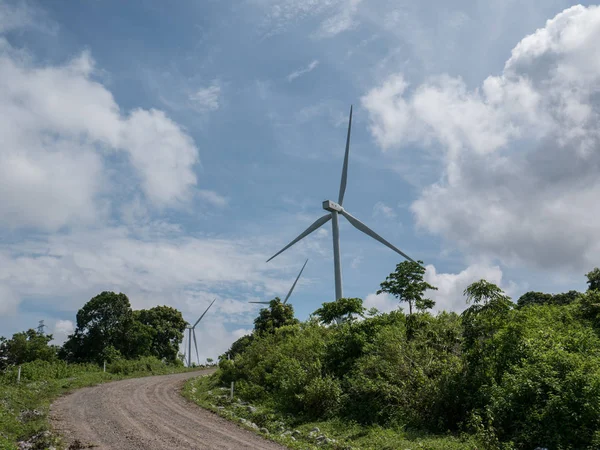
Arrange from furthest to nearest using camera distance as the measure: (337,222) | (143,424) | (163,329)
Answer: (163,329) < (337,222) < (143,424)

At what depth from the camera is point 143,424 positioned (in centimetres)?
1870

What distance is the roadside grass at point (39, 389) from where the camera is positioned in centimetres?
1563

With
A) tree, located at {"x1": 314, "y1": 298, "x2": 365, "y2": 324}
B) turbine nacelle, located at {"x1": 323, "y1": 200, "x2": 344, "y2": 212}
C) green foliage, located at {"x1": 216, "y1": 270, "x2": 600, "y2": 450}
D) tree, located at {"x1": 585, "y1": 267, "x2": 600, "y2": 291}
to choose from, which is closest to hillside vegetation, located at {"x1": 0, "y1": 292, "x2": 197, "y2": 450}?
green foliage, located at {"x1": 216, "y1": 270, "x2": 600, "y2": 450}

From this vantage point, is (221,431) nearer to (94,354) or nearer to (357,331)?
(357,331)

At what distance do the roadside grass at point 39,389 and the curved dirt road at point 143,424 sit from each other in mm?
826

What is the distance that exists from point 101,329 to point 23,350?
1074cm

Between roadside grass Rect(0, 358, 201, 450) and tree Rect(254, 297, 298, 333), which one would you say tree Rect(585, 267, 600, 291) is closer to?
tree Rect(254, 297, 298, 333)

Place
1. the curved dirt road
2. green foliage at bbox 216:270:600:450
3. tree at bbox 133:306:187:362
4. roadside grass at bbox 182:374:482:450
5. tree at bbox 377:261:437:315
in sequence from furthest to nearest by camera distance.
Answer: tree at bbox 133:306:187:362
tree at bbox 377:261:437:315
the curved dirt road
roadside grass at bbox 182:374:482:450
green foliage at bbox 216:270:600:450

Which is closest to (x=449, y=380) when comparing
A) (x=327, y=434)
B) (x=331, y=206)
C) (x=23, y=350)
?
(x=327, y=434)

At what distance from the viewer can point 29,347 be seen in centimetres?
4594

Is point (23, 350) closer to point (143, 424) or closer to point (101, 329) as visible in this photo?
point (101, 329)

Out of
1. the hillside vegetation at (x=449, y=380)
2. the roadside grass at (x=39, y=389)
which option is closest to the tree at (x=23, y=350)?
the roadside grass at (x=39, y=389)

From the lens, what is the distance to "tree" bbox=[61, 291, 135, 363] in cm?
5538

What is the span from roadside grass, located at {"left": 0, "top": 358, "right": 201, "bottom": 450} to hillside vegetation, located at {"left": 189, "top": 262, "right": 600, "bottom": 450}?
8527mm
